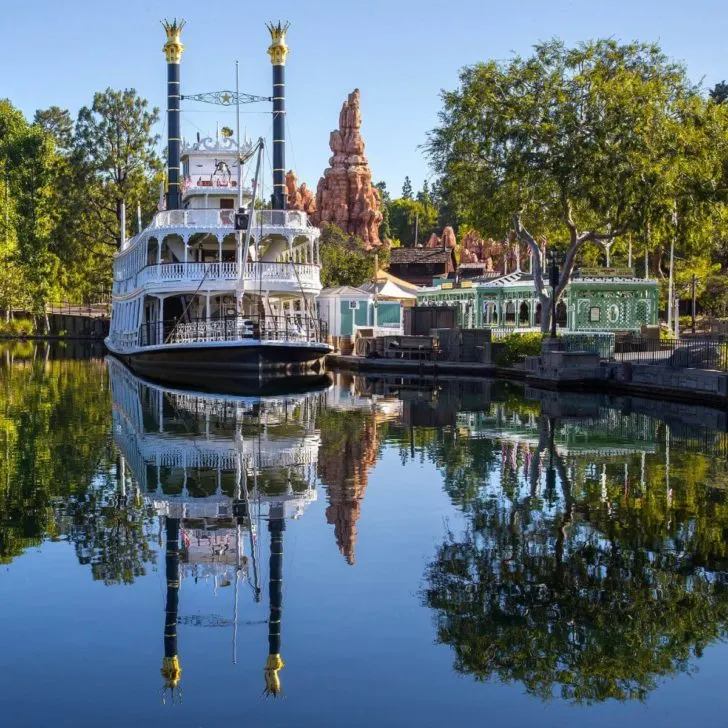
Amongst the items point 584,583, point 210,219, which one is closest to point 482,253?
point 210,219

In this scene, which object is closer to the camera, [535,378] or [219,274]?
[535,378]

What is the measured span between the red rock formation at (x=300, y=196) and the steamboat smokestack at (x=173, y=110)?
65.5 m

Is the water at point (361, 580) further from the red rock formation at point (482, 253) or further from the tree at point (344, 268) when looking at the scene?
the red rock formation at point (482, 253)

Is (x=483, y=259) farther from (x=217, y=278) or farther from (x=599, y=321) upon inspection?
(x=217, y=278)

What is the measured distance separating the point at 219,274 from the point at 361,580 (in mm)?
34925

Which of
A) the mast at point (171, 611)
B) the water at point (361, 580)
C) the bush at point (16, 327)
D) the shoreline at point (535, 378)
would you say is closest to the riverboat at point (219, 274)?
the shoreline at point (535, 378)

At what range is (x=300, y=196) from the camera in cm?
13000

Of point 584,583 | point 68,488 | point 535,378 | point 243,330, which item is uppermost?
point 243,330

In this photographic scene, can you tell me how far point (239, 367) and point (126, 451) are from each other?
61.8ft

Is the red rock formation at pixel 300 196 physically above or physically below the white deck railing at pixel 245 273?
above

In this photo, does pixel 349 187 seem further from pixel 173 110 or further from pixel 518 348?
pixel 518 348

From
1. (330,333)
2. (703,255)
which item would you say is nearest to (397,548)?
(330,333)

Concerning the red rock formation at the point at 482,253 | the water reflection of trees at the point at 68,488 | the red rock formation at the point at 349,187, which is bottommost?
the water reflection of trees at the point at 68,488

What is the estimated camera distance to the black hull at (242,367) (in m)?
41.9
